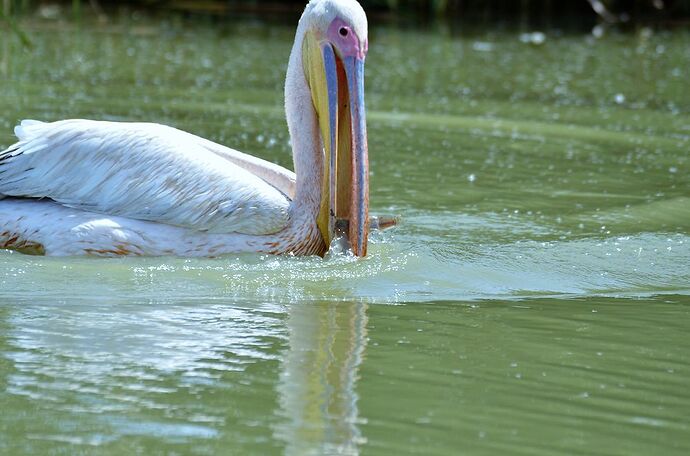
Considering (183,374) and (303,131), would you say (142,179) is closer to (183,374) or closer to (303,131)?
(303,131)

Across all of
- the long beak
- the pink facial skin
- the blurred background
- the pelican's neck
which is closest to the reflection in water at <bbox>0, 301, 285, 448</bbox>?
the long beak

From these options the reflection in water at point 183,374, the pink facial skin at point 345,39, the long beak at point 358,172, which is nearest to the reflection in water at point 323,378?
the reflection in water at point 183,374

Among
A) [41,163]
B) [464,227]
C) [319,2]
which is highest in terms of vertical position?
[319,2]

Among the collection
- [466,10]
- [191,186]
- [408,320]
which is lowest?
[408,320]

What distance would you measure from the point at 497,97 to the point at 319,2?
5.52 m

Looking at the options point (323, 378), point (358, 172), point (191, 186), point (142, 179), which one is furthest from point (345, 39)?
point (323, 378)

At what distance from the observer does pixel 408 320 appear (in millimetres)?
4016

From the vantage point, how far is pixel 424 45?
14.1 m

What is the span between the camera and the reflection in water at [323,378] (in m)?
Answer: 2.85

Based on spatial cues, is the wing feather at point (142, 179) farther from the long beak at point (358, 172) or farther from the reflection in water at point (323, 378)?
the reflection in water at point (323, 378)

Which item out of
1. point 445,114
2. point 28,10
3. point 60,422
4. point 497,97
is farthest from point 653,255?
point 28,10

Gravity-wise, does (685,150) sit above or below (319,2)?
below

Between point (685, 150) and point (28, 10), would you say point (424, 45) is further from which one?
point (685, 150)

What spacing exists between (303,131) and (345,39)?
42 cm
